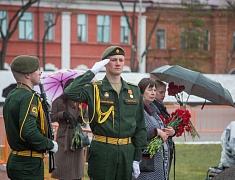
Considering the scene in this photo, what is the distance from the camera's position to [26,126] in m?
5.71

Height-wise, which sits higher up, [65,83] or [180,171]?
[65,83]

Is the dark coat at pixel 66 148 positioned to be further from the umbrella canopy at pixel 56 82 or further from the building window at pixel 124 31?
the building window at pixel 124 31

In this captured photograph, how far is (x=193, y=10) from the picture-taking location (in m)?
45.7

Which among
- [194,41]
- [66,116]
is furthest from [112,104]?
[194,41]

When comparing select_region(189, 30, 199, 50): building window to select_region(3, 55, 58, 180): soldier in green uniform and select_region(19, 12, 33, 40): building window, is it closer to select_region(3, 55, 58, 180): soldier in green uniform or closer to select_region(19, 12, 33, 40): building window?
select_region(19, 12, 33, 40): building window

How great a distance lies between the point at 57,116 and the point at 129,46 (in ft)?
131

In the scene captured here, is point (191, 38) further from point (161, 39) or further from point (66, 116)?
point (66, 116)

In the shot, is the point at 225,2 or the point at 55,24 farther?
the point at 225,2

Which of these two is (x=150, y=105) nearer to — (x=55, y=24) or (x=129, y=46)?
(x=55, y=24)

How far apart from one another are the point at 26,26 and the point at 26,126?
4144 cm

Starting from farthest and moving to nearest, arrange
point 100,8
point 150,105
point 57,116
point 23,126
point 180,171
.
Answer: point 100,8 < point 180,171 < point 57,116 < point 150,105 < point 23,126

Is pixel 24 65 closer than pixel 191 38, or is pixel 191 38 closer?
pixel 24 65

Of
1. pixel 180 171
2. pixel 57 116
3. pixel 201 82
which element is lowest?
pixel 180 171

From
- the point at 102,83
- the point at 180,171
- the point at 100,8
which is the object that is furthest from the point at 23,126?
the point at 100,8
